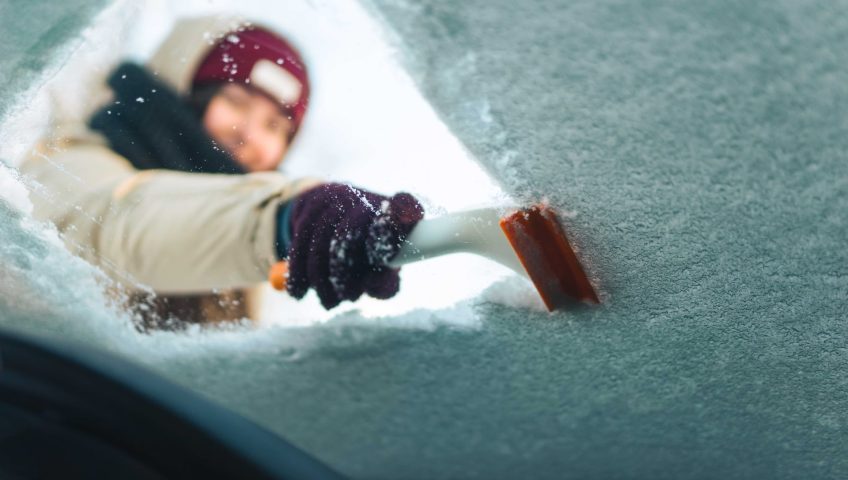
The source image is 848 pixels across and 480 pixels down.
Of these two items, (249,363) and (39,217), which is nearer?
(39,217)

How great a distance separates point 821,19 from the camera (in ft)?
1.75

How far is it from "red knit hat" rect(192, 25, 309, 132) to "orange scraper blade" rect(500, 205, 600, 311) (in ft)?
0.86

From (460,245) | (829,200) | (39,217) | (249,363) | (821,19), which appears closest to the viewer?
(821,19)

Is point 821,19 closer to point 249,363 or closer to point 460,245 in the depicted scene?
point 460,245

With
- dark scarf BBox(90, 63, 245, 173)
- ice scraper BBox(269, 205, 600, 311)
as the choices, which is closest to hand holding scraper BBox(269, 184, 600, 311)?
ice scraper BBox(269, 205, 600, 311)

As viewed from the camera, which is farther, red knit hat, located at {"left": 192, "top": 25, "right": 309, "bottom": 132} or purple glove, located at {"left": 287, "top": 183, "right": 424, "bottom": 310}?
purple glove, located at {"left": 287, "top": 183, "right": 424, "bottom": 310}

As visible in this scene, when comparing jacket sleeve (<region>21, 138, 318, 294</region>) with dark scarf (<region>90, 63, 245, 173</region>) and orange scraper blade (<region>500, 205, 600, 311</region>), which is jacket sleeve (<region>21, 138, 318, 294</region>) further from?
orange scraper blade (<region>500, 205, 600, 311</region>)

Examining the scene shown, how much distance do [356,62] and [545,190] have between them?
0.77 feet

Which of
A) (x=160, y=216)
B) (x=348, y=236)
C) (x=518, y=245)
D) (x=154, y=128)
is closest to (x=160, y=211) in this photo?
(x=160, y=216)

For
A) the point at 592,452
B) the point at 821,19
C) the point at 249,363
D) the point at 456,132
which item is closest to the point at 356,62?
the point at 456,132

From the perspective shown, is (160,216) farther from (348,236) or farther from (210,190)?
(348,236)

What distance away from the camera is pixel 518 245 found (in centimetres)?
79

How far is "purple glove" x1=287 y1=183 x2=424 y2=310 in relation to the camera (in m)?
0.81

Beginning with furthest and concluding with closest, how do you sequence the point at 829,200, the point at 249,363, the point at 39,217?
the point at 249,363
the point at 39,217
the point at 829,200
